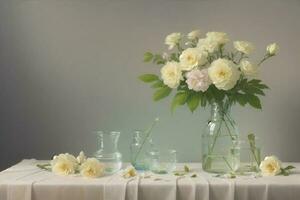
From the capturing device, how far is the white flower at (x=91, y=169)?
1314 millimetres

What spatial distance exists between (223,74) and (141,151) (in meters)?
0.42

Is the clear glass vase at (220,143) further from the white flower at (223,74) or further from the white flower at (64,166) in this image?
the white flower at (64,166)

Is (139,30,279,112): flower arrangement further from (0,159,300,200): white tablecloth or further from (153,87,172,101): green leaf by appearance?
(0,159,300,200): white tablecloth

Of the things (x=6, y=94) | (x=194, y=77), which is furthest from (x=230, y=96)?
(x=6, y=94)

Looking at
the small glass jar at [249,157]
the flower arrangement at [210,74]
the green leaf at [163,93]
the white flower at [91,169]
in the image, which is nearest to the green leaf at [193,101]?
the flower arrangement at [210,74]

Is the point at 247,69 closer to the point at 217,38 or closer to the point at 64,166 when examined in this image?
the point at 217,38

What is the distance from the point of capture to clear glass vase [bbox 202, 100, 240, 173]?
1.45 metres

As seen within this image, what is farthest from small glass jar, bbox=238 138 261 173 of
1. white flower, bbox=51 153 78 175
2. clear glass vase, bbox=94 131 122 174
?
white flower, bbox=51 153 78 175

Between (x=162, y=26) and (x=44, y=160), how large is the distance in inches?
28.6

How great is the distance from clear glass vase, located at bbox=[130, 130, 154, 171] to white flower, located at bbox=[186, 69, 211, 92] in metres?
0.32

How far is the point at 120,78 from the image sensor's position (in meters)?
1.79

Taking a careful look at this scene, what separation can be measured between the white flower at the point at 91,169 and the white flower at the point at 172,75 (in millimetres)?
338

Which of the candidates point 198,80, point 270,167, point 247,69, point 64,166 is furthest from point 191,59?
point 64,166

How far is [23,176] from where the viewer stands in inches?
53.8
